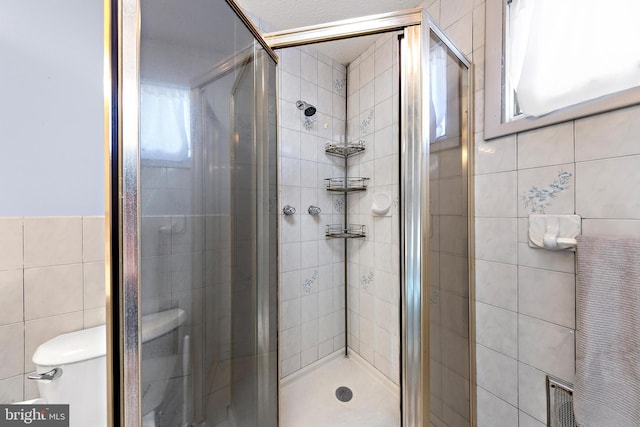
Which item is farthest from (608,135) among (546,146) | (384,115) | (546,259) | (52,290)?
(52,290)

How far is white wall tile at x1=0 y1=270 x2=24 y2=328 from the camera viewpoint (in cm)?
89

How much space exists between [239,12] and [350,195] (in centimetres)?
129

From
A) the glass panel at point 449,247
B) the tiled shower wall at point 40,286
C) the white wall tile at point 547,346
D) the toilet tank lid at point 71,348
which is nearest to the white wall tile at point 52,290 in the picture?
the tiled shower wall at point 40,286

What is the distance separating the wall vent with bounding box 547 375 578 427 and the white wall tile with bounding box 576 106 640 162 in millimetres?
774

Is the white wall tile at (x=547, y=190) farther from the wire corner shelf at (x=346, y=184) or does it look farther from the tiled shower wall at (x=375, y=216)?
the wire corner shelf at (x=346, y=184)

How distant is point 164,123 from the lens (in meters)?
0.52

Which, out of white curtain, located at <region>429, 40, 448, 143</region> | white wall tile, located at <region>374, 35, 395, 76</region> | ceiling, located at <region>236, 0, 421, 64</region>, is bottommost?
white curtain, located at <region>429, 40, 448, 143</region>

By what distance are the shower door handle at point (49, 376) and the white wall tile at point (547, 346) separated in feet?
5.87

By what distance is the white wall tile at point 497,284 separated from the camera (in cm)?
90

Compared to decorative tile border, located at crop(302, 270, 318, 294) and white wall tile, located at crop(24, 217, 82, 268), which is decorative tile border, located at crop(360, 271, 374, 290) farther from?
white wall tile, located at crop(24, 217, 82, 268)

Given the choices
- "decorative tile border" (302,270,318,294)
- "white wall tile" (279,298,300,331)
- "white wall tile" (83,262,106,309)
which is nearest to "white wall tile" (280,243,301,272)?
"decorative tile border" (302,270,318,294)

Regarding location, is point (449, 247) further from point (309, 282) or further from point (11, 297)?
→ point (11, 297)

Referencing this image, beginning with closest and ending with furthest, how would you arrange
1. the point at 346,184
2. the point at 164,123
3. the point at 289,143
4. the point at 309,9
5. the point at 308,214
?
the point at 164,123, the point at 309,9, the point at 289,143, the point at 308,214, the point at 346,184

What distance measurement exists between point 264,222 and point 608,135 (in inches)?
47.9
